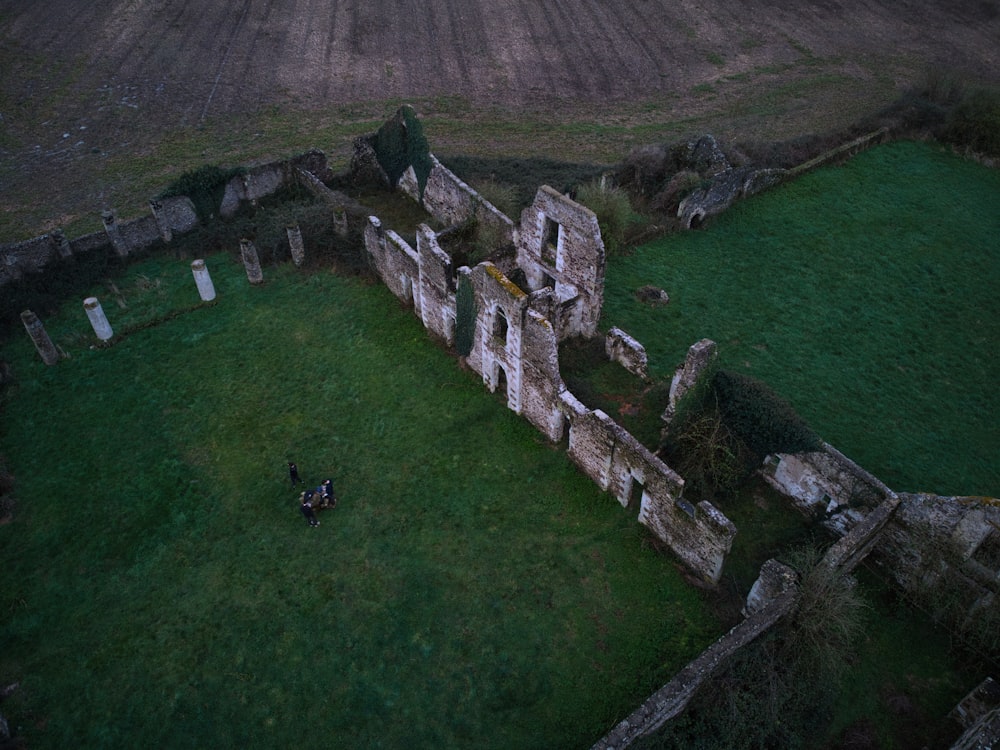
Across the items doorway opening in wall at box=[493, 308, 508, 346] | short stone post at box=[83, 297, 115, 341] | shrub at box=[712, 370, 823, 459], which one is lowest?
short stone post at box=[83, 297, 115, 341]

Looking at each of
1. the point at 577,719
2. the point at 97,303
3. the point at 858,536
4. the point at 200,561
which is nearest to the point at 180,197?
the point at 97,303

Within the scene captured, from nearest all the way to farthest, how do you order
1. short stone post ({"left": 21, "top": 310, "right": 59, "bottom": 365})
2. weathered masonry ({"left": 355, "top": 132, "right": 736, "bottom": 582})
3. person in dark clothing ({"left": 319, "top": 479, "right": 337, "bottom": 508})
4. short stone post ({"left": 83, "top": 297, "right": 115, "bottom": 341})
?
weathered masonry ({"left": 355, "top": 132, "right": 736, "bottom": 582})
person in dark clothing ({"left": 319, "top": 479, "right": 337, "bottom": 508})
short stone post ({"left": 21, "top": 310, "right": 59, "bottom": 365})
short stone post ({"left": 83, "top": 297, "right": 115, "bottom": 341})

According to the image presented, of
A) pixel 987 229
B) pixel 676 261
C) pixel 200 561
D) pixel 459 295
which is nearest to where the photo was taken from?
pixel 200 561

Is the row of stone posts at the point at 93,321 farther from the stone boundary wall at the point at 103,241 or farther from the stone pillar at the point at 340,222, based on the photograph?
the stone pillar at the point at 340,222

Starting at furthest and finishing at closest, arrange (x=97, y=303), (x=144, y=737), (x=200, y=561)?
(x=97, y=303) < (x=200, y=561) < (x=144, y=737)

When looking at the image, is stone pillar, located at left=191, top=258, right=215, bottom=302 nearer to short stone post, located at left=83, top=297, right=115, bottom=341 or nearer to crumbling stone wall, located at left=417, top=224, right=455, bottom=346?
short stone post, located at left=83, top=297, right=115, bottom=341

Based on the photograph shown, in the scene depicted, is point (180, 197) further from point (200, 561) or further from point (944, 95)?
point (944, 95)

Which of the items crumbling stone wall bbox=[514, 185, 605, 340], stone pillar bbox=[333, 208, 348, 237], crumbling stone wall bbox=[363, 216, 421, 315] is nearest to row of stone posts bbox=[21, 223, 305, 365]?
stone pillar bbox=[333, 208, 348, 237]
